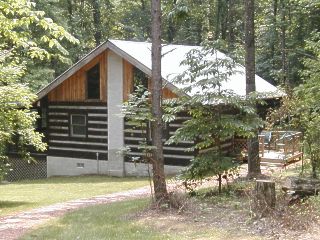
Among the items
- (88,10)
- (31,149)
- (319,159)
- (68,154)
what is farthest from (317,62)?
(88,10)

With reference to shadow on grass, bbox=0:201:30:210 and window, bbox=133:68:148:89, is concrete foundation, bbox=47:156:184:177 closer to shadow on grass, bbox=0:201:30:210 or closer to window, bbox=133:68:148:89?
window, bbox=133:68:148:89

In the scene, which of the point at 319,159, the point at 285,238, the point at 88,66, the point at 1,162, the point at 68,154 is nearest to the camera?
the point at 285,238

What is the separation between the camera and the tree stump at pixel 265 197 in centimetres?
1072

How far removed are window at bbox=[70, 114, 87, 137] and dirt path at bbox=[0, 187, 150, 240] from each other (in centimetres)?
807

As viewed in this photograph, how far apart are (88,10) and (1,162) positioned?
109ft

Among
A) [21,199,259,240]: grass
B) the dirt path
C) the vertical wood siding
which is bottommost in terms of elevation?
the dirt path

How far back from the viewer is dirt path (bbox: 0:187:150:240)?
12117 millimetres

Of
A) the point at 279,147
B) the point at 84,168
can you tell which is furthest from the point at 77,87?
the point at 279,147

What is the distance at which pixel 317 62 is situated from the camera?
607 inches

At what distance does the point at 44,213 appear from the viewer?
1473 centimetres

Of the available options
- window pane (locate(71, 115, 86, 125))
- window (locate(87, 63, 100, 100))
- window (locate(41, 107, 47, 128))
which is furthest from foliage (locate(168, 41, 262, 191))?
window (locate(41, 107, 47, 128))

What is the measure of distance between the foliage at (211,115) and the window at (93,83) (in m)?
12.3

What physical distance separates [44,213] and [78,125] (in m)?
12.9

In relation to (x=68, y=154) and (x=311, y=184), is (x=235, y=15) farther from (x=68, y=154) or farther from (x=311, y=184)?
(x=311, y=184)
